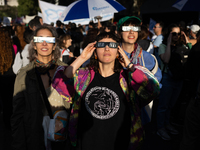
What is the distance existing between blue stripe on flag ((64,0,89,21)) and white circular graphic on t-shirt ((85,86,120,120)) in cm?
315

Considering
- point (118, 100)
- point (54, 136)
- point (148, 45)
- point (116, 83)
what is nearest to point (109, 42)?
point (116, 83)

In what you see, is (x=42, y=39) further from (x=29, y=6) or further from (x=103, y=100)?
(x=29, y=6)

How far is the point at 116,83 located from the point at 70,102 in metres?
0.61

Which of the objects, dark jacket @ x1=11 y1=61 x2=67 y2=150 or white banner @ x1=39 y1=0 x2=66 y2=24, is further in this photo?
white banner @ x1=39 y1=0 x2=66 y2=24

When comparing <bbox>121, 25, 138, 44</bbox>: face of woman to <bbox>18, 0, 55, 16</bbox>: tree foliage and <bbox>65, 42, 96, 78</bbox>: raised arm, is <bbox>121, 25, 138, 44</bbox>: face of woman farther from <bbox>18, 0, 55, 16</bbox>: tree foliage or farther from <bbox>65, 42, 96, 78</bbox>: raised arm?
<bbox>18, 0, 55, 16</bbox>: tree foliage

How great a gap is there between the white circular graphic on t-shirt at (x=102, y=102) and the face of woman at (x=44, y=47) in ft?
3.19

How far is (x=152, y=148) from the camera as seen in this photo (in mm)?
3963

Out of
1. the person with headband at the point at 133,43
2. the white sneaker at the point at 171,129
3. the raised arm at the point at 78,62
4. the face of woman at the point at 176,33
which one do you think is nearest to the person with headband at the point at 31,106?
the raised arm at the point at 78,62

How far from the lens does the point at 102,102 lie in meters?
2.18

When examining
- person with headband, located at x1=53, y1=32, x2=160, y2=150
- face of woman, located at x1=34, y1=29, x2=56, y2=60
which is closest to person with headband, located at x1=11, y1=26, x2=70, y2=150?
face of woman, located at x1=34, y1=29, x2=56, y2=60

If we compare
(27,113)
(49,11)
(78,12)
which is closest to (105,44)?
(27,113)

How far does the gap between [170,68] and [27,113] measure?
9.76 feet

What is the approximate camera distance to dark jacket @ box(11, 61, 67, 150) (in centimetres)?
246

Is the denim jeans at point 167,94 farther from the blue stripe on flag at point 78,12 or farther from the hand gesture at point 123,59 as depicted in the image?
the blue stripe on flag at point 78,12
